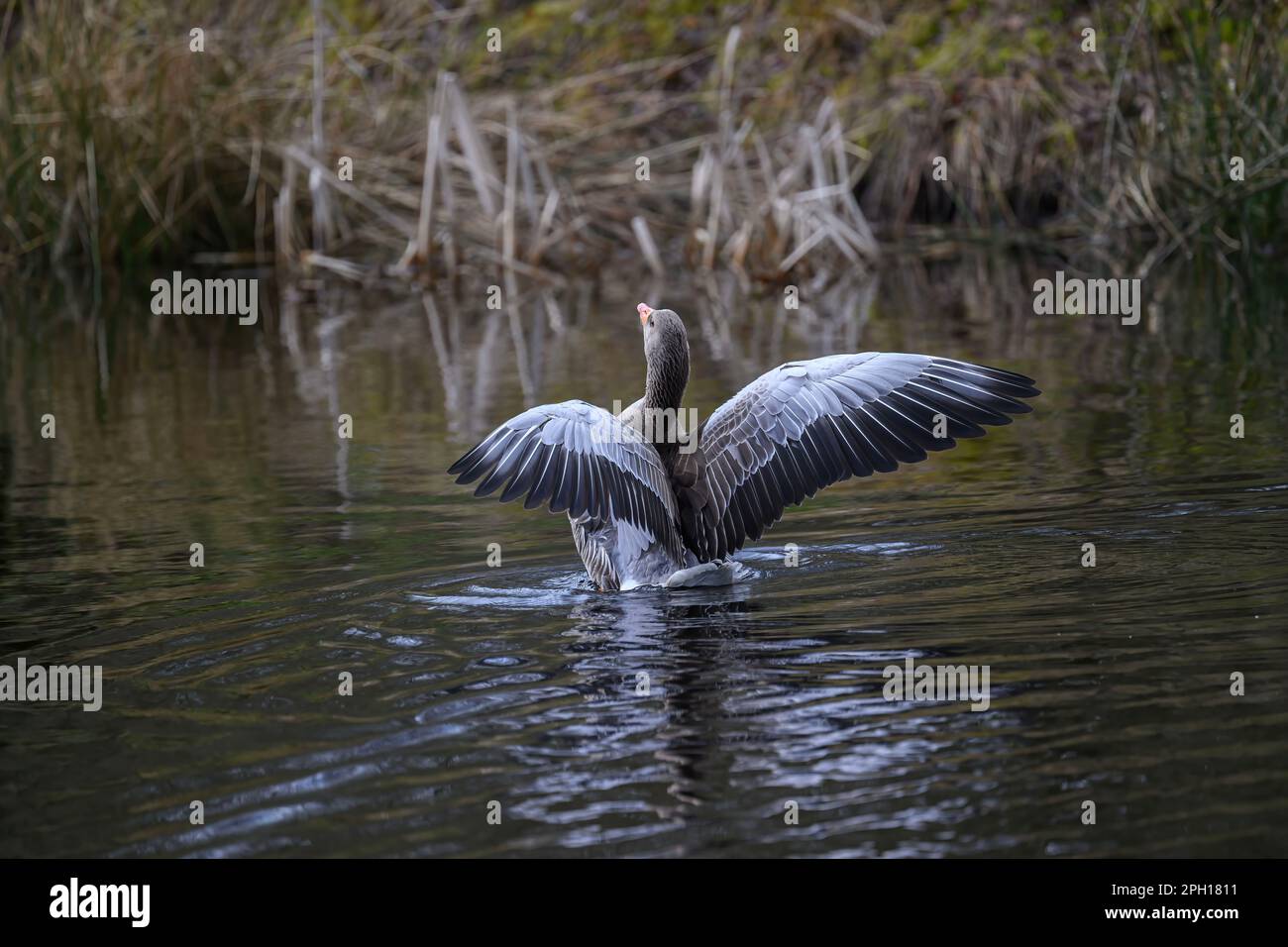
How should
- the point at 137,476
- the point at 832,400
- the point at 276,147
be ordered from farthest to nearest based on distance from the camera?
the point at 276,147 < the point at 137,476 < the point at 832,400

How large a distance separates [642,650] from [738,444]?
1.39 meters

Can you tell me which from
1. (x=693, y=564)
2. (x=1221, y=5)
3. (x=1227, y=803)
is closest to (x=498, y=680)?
(x=693, y=564)

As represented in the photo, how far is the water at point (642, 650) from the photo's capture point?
4340mm

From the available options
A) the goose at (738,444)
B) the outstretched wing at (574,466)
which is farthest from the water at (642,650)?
the outstretched wing at (574,466)

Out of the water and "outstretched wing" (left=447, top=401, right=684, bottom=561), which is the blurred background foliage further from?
"outstretched wing" (left=447, top=401, right=684, bottom=561)

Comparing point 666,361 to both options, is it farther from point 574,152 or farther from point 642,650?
point 574,152

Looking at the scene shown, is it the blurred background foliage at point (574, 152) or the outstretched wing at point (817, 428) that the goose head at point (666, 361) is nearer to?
the outstretched wing at point (817, 428)

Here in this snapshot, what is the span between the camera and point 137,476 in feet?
32.5

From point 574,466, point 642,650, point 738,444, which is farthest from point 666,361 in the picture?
point 642,650

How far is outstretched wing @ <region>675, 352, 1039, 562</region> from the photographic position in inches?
273

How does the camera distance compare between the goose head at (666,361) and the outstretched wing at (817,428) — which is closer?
the outstretched wing at (817,428)

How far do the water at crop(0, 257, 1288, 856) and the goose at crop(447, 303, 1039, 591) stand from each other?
258 mm
